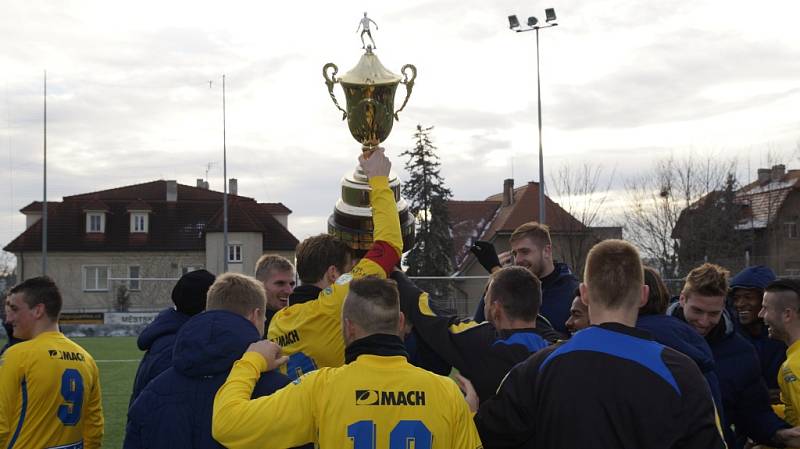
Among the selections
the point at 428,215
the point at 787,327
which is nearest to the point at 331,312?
the point at 787,327

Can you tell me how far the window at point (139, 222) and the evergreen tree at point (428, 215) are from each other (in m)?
18.0

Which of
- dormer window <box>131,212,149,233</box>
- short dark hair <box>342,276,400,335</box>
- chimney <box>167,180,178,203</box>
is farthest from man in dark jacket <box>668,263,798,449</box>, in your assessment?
chimney <box>167,180,178,203</box>

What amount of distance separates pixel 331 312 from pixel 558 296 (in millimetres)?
1996

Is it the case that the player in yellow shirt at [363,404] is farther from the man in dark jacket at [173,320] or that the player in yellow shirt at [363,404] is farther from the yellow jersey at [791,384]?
the yellow jersey at [791,384]

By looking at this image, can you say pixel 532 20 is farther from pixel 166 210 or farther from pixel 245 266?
pixel 166 210

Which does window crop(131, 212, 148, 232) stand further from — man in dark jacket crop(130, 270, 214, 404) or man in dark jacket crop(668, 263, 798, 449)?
man in dark jacket crop(668, 263, 798, 449)

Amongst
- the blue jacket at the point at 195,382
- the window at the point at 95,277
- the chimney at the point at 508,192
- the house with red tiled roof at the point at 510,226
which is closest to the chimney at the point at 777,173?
the house with red tiled roof at the point at 510,226

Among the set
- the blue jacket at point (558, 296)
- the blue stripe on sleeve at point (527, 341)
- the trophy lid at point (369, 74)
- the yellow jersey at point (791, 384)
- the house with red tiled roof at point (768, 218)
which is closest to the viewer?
the blue stripe on sleeve at point (527, 341)

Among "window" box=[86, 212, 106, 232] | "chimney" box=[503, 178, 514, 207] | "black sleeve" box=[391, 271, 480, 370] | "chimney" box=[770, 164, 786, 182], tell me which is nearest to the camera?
"black sleeve" box=[391, 271, 480, 370]

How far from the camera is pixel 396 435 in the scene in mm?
3133

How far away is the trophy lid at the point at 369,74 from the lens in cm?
517

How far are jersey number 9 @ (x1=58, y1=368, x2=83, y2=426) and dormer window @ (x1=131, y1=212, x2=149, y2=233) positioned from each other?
50.3 m

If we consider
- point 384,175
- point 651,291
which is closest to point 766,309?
point 651,291

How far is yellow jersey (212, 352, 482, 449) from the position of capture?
3.14 metres
